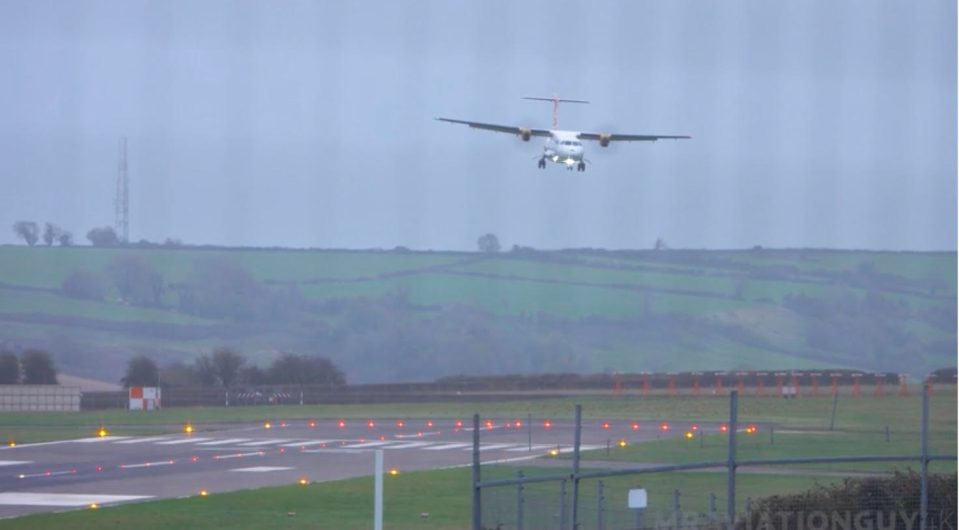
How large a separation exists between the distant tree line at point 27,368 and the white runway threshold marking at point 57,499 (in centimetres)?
3884

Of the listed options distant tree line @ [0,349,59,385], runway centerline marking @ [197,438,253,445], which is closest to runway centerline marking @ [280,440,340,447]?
runway centerline marking @ [197,438,253,445]

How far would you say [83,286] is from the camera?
7844cm

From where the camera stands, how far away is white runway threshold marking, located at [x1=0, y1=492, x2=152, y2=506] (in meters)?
23.6

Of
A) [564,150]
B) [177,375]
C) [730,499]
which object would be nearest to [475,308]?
[177,375]

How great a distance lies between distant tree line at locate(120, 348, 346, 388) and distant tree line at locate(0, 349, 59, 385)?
13.1 feet

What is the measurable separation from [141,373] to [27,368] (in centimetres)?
588

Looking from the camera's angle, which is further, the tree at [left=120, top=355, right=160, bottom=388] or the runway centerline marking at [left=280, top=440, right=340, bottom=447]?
the tree at [left=120, top=355, right=160, bottom=388]

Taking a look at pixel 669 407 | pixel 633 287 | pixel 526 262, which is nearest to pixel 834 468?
pixel 669 407

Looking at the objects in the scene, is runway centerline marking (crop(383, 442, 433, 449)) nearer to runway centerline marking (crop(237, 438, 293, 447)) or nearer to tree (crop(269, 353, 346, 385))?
runway centerline marking (crop(237, 438, 293, 447))

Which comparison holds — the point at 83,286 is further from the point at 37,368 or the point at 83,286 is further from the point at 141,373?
the point at 37,368

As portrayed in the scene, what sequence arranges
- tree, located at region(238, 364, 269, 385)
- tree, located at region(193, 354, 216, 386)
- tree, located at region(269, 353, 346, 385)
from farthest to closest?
tree, located at region(269, 353, 346, 385) < tree, located at region(193, 354, 216, 386) < tree, located at region(238, 364, 269, 385)

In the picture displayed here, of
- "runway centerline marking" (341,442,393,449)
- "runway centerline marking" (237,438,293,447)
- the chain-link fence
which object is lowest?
"runway centerline marking" (237,438,293,447)

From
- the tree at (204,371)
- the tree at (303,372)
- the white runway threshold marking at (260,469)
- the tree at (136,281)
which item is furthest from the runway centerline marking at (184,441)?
the tree at (136,281)

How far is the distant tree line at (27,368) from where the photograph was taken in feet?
205
